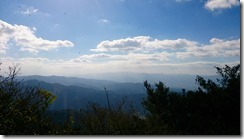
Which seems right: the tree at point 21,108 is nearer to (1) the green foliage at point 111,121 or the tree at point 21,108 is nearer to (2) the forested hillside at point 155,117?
(2) the forested hillside at point 155,117

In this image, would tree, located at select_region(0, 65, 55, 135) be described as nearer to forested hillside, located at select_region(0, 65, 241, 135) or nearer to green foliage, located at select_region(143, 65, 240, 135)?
forested hillside, located at select_region(0, 65, 241, 135)

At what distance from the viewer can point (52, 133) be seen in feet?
17.7

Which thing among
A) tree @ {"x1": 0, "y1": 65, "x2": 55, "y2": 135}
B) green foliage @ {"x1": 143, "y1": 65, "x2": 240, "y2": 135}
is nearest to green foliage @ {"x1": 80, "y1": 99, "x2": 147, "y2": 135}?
green foliage @ {"x1": 143, "y1": 65, "x2": 240, "y2": 135}

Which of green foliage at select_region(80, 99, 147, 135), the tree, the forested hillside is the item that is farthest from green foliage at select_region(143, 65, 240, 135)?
the tree

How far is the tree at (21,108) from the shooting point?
5457 mm

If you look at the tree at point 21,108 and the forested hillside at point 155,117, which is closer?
the forested hillside at point 155,117

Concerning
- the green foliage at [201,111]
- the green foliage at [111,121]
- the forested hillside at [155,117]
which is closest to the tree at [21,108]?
the forested hillside at [155,117]

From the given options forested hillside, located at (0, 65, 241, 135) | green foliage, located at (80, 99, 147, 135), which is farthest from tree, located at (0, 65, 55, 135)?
green foliage, located at (80, 99, 147, 135)

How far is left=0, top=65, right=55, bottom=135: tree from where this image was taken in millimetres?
5457

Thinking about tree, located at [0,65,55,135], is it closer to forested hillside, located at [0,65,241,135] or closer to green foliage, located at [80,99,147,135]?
forested hillside, located at [0,65,241,135]

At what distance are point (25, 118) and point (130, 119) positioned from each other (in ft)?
7.54

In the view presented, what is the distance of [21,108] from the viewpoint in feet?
21.6

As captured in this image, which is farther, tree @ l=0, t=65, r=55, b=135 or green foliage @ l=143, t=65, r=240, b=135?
tree @ l=0, t=65, r=55, b=135

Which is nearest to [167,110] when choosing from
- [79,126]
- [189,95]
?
[189,95]
